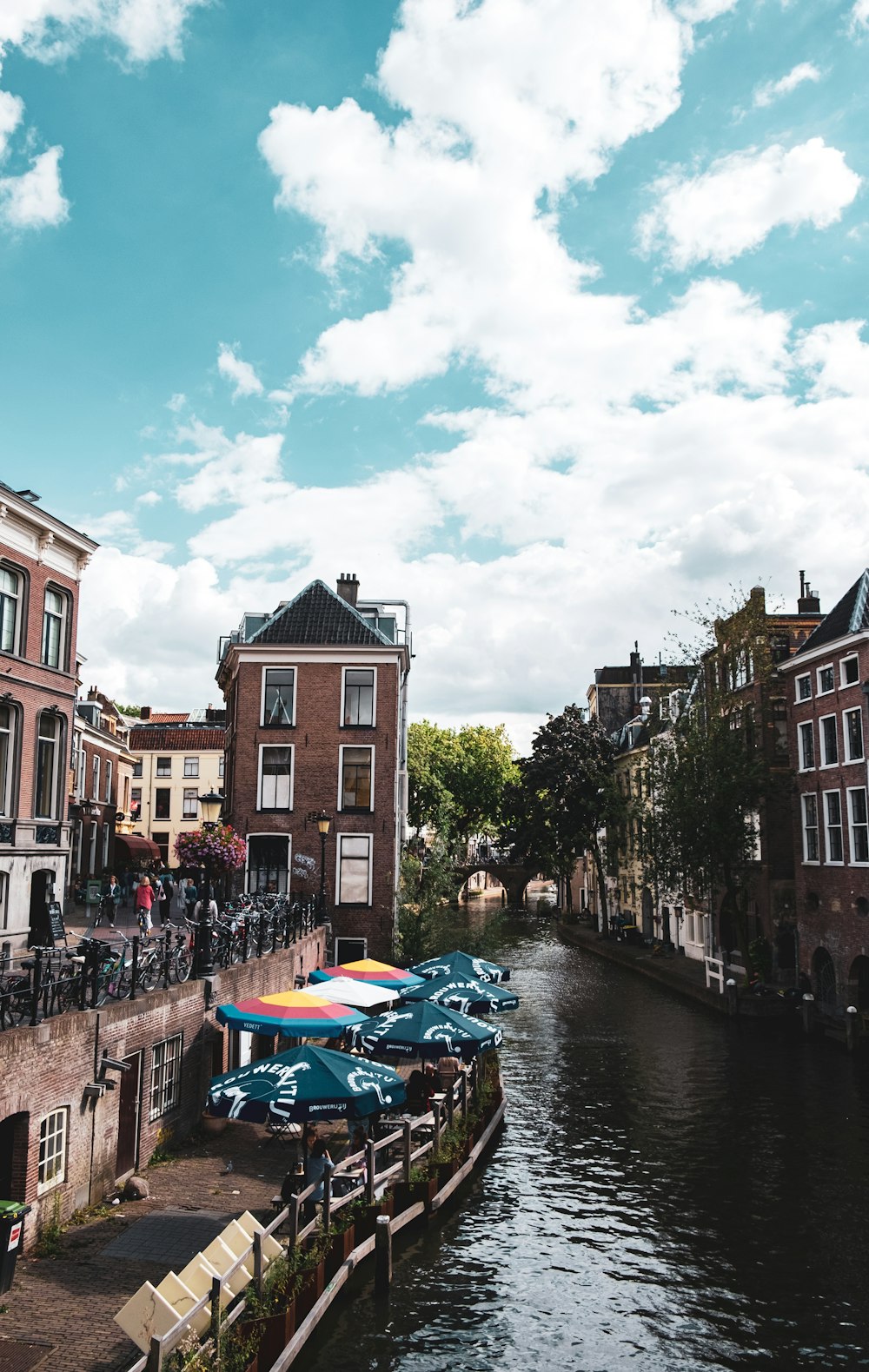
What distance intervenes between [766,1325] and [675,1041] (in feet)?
66.5

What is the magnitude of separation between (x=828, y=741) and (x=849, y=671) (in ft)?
10.3

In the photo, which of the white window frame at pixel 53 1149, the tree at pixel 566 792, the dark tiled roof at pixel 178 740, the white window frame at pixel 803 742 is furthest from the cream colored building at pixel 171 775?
the white window frame at pixel 53 1149

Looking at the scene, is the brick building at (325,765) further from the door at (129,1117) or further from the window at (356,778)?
the door at (129,1117)

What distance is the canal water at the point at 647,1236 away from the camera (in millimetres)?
13398

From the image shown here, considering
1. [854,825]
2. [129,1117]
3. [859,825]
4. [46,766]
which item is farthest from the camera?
[854,825]

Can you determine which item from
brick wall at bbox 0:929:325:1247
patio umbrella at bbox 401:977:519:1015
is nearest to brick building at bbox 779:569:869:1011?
patio umbrella at bbox 401:977:519:1015

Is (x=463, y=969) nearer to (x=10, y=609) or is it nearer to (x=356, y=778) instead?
(x=10, y=609)

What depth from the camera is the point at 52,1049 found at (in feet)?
46.3

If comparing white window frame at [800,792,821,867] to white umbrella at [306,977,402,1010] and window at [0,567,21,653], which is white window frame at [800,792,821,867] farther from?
window at [0,567,21,653]

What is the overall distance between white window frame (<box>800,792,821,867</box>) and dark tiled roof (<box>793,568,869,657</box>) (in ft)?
18.4

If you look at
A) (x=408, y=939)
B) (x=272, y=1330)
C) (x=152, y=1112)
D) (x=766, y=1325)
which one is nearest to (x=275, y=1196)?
(x=152, y=1112)

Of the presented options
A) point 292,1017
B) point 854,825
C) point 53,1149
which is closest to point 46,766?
point 292,1017

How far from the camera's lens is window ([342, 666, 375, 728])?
41.6 metres

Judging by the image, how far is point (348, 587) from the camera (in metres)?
47.8
